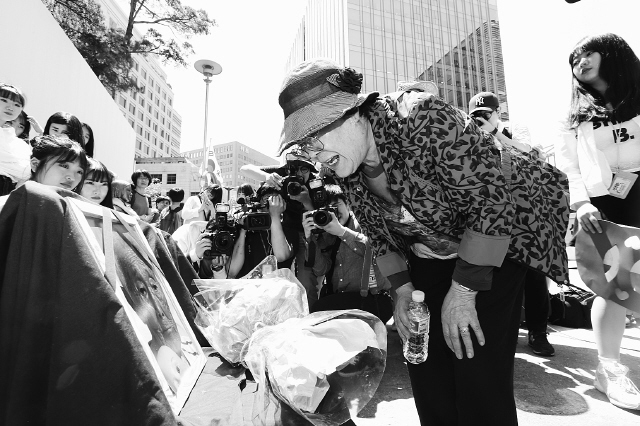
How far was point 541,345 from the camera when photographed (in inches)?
106

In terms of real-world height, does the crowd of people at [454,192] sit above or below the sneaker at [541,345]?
above

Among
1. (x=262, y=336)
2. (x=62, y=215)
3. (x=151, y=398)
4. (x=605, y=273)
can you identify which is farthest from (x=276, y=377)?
(x=605, y=273)

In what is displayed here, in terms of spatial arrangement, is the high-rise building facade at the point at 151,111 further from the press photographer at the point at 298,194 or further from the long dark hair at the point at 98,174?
the long dark hair at the point at 98,174

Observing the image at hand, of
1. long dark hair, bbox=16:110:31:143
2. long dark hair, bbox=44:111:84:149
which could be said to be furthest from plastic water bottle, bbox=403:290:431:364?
long dark hair, bbox=16:110:31:143

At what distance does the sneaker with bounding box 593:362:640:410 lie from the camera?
1.81 meters

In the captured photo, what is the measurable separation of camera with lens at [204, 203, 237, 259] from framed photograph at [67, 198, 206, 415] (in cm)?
A: 147

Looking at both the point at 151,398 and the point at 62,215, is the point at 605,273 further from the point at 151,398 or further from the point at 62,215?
the point at 62,215

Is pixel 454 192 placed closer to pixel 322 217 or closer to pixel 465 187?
pixel 465 187

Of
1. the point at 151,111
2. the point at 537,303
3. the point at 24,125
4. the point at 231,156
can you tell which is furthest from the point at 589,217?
the point at 231,156

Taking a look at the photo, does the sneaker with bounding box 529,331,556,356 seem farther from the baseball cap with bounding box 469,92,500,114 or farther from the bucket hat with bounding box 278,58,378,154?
the bucket hat with bounding box 278,58,378,154

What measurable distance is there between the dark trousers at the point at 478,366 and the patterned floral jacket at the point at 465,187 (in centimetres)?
11

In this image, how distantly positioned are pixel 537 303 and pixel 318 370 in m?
2.39

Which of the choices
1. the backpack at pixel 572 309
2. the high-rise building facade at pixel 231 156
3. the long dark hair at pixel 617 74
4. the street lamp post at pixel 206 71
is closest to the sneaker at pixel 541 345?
the backpack at pixel 572 309

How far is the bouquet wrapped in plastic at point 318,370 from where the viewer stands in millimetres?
1009
